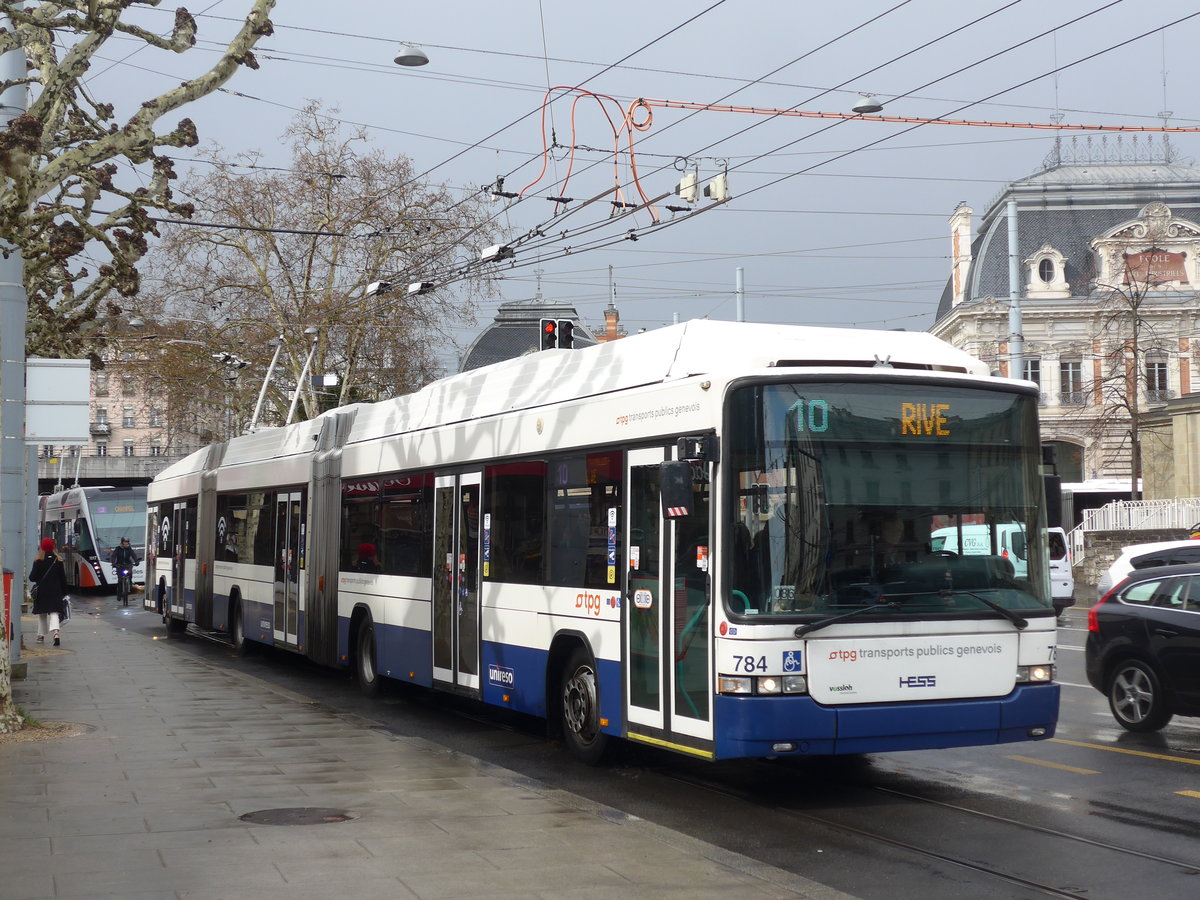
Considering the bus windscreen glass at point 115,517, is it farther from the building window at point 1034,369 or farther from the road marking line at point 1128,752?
the building window at point 1034,369

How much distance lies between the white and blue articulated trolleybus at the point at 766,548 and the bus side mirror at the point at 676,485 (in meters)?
0.01

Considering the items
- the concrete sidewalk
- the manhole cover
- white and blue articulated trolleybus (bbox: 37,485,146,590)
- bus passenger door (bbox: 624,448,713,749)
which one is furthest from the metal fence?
the manhole cover

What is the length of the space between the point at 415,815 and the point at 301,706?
6.69m

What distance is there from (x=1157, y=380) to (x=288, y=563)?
5530 centimetres

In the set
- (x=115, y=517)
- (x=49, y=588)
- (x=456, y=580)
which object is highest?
(x=115, y=517)

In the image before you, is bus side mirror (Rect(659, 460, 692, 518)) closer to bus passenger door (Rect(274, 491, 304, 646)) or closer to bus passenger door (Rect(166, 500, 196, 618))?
bus passenger door (Rect(274, 491, 304, 646))

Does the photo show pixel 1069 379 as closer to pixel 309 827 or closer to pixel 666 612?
pixel 666 612

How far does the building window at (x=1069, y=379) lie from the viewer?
231 feet

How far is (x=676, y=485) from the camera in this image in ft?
31.2

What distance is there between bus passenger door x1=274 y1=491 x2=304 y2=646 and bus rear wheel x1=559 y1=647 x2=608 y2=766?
8650 mm


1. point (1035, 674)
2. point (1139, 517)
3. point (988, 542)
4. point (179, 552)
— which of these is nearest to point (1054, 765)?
point (1035, 674)

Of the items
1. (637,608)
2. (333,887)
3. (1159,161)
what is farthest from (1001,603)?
(1159,161)

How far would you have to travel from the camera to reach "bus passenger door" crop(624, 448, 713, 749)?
970 cm

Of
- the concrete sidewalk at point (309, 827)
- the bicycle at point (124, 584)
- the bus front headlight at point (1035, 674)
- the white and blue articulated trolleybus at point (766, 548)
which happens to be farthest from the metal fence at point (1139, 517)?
the bus front headlight at point (1035, 674)
